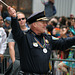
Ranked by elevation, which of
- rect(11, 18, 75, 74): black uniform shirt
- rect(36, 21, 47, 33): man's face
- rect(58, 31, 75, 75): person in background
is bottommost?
rect(58, 31, 75, 75): person in background

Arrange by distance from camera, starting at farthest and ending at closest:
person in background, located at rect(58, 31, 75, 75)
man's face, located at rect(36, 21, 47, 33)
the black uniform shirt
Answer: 1. person in background, located at rect(58, 31, 75, 75)
2. man's face, located at rect(36, 21, 47, 33)
3. the black uniform shirt

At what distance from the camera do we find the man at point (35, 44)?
3.77m

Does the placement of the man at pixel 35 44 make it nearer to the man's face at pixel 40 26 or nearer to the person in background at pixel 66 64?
the man's face at pixel 40 26

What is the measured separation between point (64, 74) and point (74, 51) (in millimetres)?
615

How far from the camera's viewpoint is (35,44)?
3881 millimetres

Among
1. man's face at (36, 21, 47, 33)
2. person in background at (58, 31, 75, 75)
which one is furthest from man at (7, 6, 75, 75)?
person in background at (58, 31, 75, 75)

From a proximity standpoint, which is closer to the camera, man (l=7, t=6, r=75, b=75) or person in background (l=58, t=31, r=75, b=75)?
man (l=7, t=6, r=75, b=75)

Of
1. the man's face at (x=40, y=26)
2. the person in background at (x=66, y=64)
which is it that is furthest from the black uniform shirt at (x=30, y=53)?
the person in background at (x=66, y=64)

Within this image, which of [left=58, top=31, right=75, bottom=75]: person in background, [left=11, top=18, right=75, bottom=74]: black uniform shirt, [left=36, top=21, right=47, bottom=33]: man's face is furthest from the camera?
[left=58, top=31, right=75, bottom=75]: person in background

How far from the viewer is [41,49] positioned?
3883 millimetres

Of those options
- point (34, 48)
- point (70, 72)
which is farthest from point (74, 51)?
point (34, 48)

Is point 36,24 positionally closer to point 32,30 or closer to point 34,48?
point 32,30

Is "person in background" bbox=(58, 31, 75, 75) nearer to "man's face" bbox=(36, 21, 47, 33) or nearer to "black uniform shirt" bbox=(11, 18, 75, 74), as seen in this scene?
"black uniform shirt" bbox=(11, 18, 75, 74)

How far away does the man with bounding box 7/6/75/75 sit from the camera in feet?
12.4
